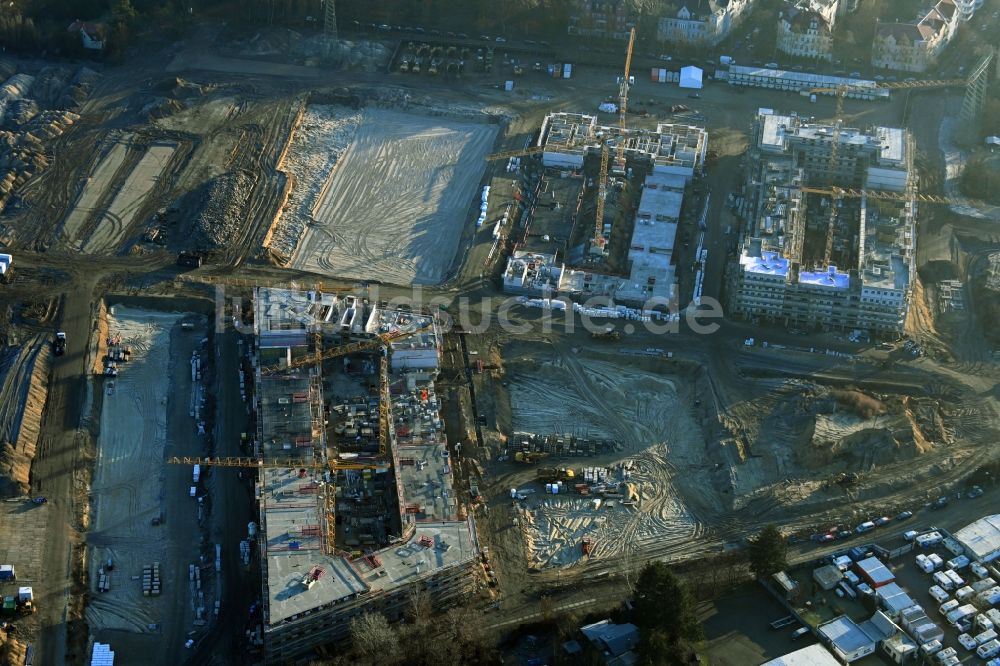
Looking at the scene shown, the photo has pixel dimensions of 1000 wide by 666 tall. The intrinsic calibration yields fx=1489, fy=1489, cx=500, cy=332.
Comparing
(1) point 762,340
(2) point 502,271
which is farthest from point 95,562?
(1) point 762,340

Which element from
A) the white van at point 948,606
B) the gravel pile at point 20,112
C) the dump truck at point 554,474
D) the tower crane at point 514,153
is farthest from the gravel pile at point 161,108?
the white van at point 948,606

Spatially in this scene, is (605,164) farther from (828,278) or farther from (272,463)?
(272,463)

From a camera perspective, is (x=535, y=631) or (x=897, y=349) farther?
(x=897, y=349)

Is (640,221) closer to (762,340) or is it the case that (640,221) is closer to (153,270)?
(762,340)

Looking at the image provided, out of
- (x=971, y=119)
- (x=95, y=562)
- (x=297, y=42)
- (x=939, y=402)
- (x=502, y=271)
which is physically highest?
(x=297, y=42)

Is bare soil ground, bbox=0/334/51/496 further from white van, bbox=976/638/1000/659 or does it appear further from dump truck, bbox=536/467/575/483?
white van, bbox=976/638/1000/659

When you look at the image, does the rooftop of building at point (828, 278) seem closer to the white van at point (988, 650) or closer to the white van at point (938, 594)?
the white van at point (938, 594)

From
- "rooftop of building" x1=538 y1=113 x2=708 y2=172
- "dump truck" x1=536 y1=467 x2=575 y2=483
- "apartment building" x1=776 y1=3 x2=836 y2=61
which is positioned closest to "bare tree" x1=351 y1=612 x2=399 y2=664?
"dump truck" x1=536 y1=467 x2=575 y2=483

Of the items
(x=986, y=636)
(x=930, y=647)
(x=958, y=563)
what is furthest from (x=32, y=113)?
(x=986, y=636)
